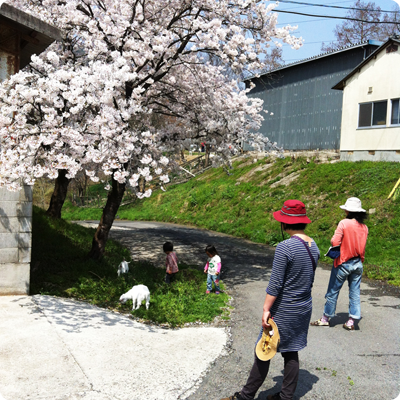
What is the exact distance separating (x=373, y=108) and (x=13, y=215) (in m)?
17.2

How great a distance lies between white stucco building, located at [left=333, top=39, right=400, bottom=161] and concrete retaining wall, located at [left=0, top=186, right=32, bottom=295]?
1561cm

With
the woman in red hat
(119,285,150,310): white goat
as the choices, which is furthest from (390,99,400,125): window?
the woman in red hat

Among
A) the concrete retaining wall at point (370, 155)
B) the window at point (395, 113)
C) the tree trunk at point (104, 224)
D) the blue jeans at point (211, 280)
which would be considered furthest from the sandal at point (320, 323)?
the window at point (395, 113)

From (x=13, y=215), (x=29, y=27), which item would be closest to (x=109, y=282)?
(x=13, y=215)

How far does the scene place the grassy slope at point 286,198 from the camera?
44.3ft

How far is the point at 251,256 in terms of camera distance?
14336 millimetres

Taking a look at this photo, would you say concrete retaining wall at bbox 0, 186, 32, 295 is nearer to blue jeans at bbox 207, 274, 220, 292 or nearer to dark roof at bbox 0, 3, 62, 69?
dark roof at bbox 0, 3, 62, 69

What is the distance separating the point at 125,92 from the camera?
1008cm

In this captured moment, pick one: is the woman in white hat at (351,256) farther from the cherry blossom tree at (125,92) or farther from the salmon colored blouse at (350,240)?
the cherry blossom tree at (125,92)

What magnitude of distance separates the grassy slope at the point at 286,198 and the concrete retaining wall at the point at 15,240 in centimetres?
Result: 831

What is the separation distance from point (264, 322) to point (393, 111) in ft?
56.9

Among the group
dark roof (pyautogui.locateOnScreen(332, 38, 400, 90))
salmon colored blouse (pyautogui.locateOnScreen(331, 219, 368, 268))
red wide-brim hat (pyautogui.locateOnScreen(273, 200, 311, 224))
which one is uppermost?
dark roof (pyautogui.locateOnScreen(332, 38, 400, 90))

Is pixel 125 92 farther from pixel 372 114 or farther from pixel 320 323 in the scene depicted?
pixel 372 114

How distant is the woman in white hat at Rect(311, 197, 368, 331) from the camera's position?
675cm
